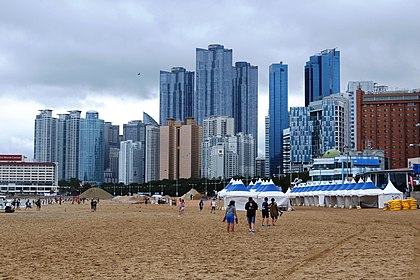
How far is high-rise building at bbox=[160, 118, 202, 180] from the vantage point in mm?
189375

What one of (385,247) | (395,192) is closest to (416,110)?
(395,192)

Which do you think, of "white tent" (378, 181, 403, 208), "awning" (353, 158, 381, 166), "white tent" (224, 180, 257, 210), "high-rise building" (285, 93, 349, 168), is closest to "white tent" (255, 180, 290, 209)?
"white tent" (224, 180, 257, 210)

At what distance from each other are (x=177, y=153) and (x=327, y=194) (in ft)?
448

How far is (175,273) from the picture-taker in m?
12.1

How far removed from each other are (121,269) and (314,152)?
159 meters

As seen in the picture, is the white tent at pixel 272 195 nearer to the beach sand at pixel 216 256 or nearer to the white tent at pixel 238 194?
the white tent at pixel 238 194

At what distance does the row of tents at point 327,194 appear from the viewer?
46.4 meters

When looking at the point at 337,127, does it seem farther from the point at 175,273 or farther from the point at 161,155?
the point at 175,273

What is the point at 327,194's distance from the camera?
60719 mm

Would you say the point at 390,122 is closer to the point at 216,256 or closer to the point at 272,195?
the point at 272,195

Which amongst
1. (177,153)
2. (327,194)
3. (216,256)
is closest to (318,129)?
(177,153)

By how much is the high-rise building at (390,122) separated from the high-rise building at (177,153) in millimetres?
68410

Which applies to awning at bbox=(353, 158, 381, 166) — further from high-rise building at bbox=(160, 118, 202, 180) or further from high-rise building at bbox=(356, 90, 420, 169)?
high-rise building at bbox=(160, 118, 202, 180)

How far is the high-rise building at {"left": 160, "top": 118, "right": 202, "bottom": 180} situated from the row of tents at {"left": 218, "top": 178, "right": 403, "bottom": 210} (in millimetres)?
122009
